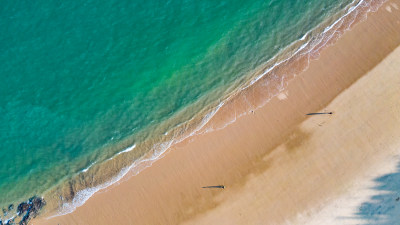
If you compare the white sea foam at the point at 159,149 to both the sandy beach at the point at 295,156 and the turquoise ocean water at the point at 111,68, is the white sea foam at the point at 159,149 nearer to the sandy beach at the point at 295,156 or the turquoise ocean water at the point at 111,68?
the sandy beach at the point at 295,156

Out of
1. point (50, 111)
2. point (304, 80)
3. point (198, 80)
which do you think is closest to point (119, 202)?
point (50, 111)

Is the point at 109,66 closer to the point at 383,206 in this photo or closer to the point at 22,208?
the point at 22,208

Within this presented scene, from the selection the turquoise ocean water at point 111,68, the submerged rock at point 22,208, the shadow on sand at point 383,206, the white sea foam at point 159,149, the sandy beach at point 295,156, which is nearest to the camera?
the shadow on sand at point 383,206

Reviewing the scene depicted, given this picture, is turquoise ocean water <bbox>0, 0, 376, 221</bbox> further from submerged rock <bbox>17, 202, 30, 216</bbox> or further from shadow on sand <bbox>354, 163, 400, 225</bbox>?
shadow on sand <bbox>354, 163, 400, 225</bbox>

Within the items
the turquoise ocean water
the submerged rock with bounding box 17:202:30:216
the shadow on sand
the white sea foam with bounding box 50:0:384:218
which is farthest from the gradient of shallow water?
the shadow on sand

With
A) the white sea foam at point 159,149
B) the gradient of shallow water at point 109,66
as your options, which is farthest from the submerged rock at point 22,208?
the white sea foam at point 159,149

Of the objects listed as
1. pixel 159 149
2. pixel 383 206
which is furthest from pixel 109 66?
pixel 383 206
